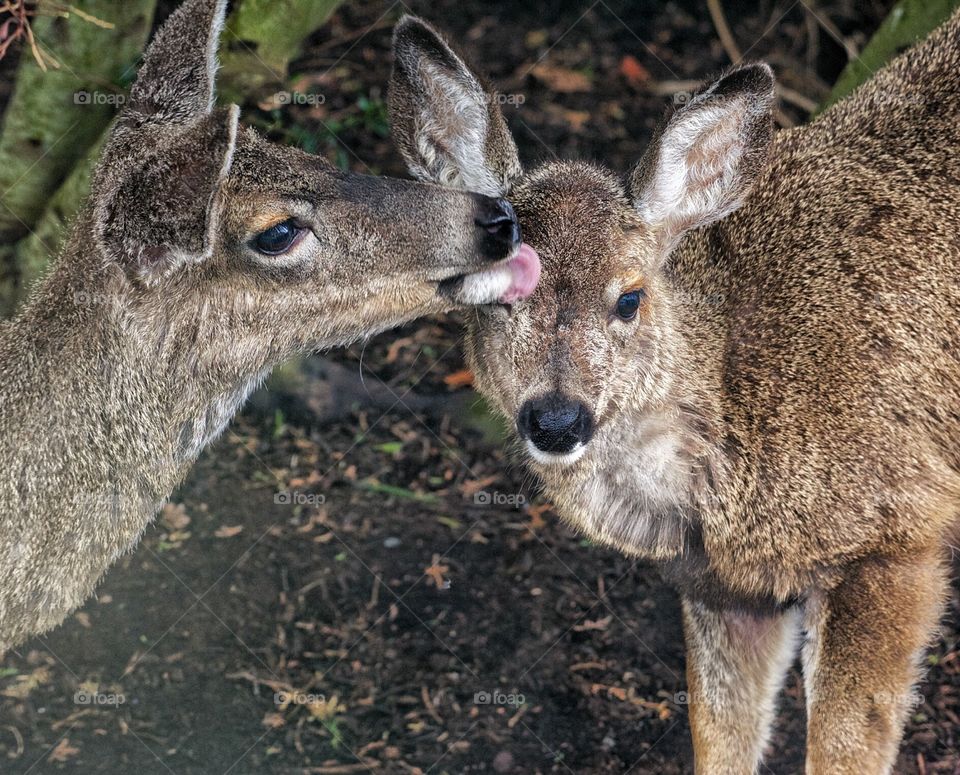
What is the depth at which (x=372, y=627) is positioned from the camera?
666 centimetres

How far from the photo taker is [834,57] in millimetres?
9453

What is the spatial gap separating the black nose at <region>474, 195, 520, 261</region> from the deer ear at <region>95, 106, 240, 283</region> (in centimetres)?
102

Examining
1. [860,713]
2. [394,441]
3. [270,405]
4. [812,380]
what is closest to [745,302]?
[812,380]

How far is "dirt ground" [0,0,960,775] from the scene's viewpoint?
6.11 m

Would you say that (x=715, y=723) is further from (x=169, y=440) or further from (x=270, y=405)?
(x=270, y=405)

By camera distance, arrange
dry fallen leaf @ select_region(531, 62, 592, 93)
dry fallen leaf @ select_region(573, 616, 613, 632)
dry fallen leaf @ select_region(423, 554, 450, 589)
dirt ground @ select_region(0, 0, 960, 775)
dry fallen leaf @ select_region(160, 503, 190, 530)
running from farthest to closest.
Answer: dry fallen leaf @ select_region(531, 62, 592, 93) < dry fallen leaf @ select_region(160, 503, 190, 530) < dry fallen leaf @ select_region(423, 554, 450, 589) < dry fallen leaf @ select_region(573, 616, 613, 632) < dirt ground @ select_region(0, 0, 960, 775)

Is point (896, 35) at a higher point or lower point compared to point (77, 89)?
higher

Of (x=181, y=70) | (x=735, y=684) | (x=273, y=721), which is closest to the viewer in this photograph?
(x=181, y=70)

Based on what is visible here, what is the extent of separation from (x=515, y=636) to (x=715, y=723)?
1310 millimetres

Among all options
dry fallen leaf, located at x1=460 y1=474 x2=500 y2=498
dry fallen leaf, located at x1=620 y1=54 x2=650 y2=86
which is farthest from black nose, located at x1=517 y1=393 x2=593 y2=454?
dry fallen leaf, located at x1=620 y1=54 x2=650 y2=86

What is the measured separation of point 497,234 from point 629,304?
2.30ft

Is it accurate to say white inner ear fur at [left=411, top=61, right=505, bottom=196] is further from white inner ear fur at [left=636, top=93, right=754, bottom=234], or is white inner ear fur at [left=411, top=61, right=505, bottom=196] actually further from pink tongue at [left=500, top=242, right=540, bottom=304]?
white inner ear fur at [left=636, top=93, right=754, bottom=234]

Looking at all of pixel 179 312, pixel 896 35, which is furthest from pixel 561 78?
pixel 179 312

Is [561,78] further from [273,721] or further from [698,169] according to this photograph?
[273,721]
